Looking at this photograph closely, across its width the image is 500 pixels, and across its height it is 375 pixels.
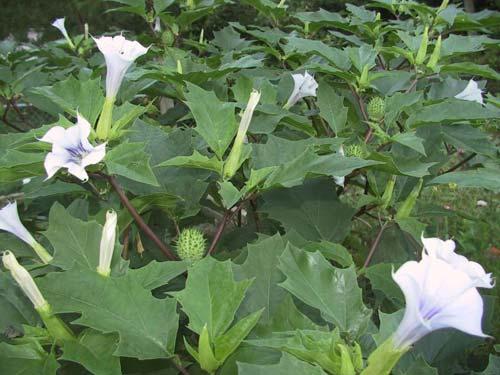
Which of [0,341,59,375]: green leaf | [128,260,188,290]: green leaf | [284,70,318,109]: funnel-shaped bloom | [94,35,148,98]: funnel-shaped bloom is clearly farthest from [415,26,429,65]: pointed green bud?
[0,341,59,375]: green leaf

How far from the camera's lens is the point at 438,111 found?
131 cm

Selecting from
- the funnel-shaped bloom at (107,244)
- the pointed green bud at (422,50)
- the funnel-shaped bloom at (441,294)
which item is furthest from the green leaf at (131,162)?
the pointed green bud at (422,50)

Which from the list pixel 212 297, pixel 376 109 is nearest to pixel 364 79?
pixel 376 109

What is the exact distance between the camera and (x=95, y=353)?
2.78ft

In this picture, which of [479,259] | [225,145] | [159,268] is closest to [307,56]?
[225,145]

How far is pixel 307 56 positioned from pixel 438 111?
64 centimetres

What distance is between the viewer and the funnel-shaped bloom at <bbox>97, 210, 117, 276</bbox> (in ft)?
2.91

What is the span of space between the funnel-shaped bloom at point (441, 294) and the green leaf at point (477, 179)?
518 mm

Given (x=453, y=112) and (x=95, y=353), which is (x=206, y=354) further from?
(x=453, y=112)

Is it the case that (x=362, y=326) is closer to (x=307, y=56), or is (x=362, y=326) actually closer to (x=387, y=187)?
(x=387, y=187)

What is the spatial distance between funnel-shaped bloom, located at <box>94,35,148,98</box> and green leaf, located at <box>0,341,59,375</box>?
0.48m

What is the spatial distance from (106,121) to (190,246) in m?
0.28

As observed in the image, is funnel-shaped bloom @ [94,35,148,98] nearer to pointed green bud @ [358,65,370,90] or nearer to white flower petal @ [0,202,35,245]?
white flower petal @ [0,202,35,245]

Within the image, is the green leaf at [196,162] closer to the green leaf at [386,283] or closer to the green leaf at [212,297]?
the green leaf at [212,297]
